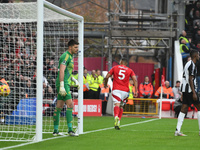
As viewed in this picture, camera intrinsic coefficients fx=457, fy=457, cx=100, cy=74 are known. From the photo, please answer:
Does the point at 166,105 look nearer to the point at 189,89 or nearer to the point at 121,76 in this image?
the point at 121,76

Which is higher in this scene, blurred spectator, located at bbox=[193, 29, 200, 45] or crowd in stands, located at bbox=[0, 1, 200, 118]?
blurred spectator, located at bbox=[193, 29, 200, 45]

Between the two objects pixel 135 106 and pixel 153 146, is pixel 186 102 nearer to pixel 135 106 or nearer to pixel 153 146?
pixel 153 146

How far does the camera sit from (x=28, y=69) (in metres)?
15.6

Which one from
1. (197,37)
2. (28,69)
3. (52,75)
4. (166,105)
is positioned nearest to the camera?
(28,69)

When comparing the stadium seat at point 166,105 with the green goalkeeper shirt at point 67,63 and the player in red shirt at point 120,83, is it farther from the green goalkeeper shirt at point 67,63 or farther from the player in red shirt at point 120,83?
the green goalkeeper shirt at point 67,63

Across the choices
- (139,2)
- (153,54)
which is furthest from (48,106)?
(153,54)

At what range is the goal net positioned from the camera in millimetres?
9117

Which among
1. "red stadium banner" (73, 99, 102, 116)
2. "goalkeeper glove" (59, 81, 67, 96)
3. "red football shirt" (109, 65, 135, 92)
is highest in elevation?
"red football shirt" (109, 65, 135, 92)

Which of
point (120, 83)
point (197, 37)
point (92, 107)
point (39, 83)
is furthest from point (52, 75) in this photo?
point (197, 37)

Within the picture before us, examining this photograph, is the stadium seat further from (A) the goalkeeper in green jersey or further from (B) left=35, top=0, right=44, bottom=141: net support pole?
(B) left=35, top=0, right=44, bottom=141: net support pole

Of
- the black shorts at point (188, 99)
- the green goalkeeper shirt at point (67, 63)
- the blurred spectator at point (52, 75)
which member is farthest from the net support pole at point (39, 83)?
the blurred spectator at point (52, 75)

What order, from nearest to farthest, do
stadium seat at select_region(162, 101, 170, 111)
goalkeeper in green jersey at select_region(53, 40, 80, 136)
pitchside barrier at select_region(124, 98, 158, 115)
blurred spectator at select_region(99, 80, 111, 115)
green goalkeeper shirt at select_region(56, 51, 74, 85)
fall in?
goalkeeper in green jersey at select_region(53, 40, 80, 136) < green goalkeeper shirt at select_region(56, 51, 74, 85) < stadium seat at select_region(162, 101, 170, 111) < pitchside barrier at select_region(124, 98, 158, 115) < blurred spectator at select_region(99, 80, 111, 115)

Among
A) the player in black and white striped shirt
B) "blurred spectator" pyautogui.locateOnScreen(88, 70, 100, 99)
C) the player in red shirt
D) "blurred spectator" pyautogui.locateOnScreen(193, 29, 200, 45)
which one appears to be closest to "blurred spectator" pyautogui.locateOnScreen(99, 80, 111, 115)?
"blurred spectator" pyautogui.locateOnScreen(88, 70, 100, 99)

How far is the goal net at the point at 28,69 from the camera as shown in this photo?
912 centimetres
